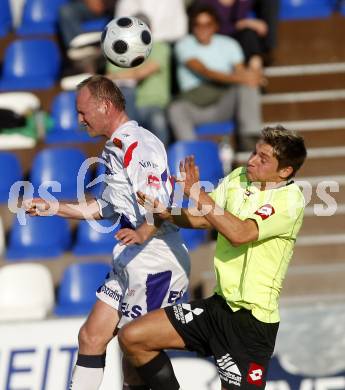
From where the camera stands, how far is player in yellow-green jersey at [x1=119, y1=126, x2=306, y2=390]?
5.48 meters

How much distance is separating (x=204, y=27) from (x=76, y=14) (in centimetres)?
150

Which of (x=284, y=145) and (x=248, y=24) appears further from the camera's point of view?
(x=248, y=24)

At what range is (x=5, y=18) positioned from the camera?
11.0 metres

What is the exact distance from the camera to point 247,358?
18.5ft

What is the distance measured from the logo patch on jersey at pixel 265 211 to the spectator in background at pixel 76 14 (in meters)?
5.31

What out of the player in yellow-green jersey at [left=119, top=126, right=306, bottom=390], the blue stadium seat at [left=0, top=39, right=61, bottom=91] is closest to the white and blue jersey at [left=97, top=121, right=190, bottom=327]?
the player in yellow-green jersey at [left=119, top=126, right=306, bottom=390]

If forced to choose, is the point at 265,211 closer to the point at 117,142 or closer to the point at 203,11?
the point at 117,142

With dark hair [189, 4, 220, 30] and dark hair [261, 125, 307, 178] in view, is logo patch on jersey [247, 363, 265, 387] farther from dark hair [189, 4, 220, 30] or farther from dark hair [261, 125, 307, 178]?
dark hair [189, 4, 220, 30]

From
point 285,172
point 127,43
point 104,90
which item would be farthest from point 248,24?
point 285,172

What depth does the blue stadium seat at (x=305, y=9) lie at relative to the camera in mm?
10516

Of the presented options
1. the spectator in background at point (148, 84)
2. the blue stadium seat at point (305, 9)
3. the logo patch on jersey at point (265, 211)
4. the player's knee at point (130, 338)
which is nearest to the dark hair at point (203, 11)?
the spectator in background at point (148, 84)

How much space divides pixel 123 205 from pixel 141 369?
904 mm

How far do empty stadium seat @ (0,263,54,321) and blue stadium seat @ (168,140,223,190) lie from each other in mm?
1505

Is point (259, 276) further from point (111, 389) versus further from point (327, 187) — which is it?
point (327, 187)
